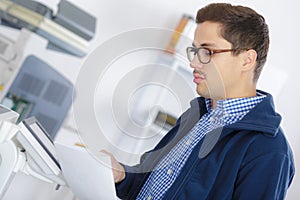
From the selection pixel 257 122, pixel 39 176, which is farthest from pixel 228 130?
pixel 39 176

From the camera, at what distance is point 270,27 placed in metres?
2.98

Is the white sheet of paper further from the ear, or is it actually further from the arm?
the ear

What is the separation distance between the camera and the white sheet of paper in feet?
3.49

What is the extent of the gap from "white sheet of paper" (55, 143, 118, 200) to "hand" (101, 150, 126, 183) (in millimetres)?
53

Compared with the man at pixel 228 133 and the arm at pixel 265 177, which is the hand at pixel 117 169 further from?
the arm at pixel 265 177

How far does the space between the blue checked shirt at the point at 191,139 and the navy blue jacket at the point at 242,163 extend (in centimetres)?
3

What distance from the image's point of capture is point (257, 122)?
113 cm

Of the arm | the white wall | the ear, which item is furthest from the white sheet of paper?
the white wall

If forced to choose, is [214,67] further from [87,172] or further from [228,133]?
[87,172]

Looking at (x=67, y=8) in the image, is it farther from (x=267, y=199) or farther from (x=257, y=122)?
(x=267, y=199)

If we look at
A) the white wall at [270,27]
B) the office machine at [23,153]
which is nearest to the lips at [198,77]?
the office machine at [23,153]

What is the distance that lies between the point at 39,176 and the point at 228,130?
1.87 ft

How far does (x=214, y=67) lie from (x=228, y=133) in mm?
203

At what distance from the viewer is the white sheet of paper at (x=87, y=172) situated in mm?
1063
